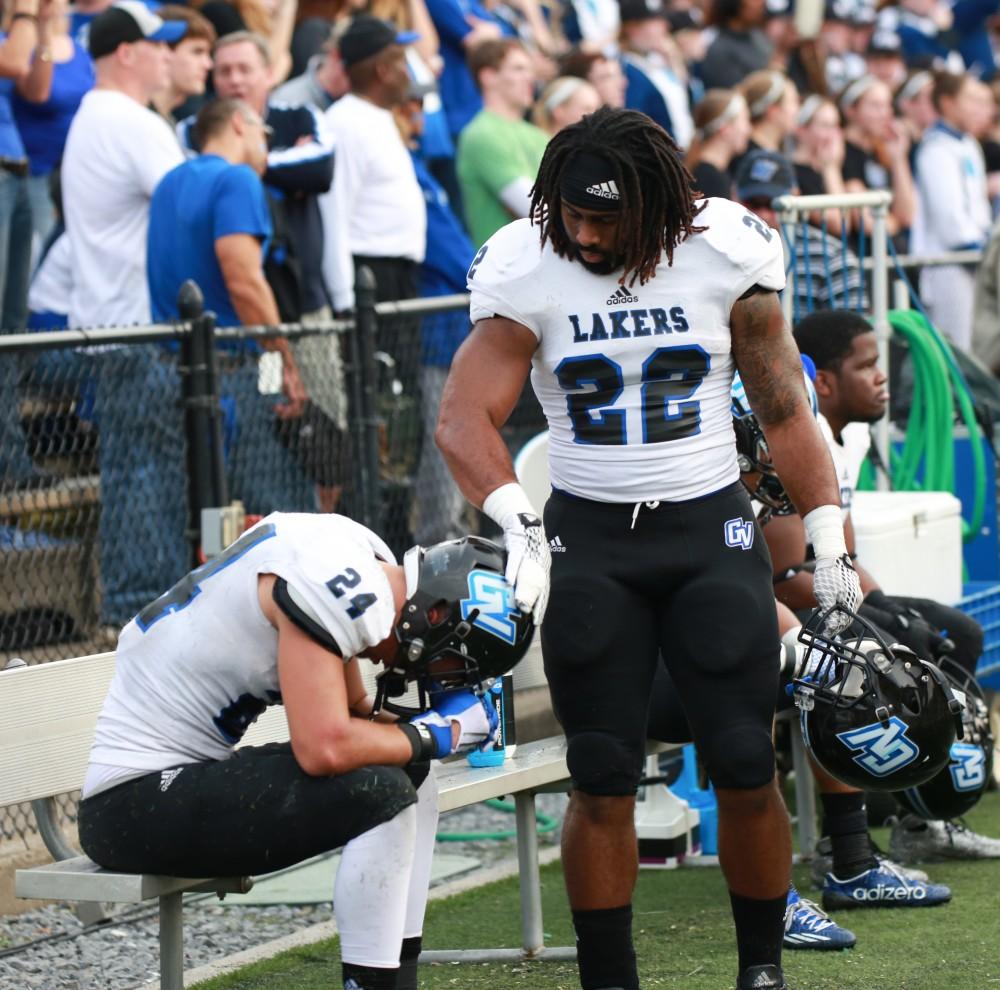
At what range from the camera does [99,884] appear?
3.79 meters

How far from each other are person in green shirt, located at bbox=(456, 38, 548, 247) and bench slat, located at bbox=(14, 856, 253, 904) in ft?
16.6

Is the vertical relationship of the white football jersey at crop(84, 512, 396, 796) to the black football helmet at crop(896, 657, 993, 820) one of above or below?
above

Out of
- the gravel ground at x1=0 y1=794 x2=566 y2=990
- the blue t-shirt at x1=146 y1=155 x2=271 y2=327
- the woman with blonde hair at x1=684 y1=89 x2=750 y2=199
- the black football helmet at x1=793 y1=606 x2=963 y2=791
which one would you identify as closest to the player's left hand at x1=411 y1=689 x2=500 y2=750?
the black football helmet at x1=793 y1=606 x2=963 y2=791

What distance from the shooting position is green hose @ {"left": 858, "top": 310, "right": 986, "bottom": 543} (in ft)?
23.4

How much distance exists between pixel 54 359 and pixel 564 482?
7.97 feet

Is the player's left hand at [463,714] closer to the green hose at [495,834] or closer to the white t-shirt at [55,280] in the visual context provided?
the green hose at [495,834]

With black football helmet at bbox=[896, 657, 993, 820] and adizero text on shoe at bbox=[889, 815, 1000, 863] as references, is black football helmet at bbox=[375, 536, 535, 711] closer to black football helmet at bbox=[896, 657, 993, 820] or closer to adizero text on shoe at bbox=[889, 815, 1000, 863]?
black football helmet at bbox=[896, 657, 993, 820]

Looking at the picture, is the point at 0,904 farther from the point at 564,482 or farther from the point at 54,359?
the point at 564,482

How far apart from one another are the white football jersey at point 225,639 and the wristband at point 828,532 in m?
0.99

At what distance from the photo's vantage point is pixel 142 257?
23.5ft

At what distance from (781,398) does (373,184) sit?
13.5 ft

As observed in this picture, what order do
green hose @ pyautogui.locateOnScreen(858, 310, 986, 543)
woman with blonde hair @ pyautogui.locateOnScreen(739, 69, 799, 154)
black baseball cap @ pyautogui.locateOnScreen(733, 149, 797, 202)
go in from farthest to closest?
woman with blonde hair @ pyautogui.locateOnScreen(739, 69, 799, 154)
black baseball cap @ pyautogui.locateOnScreen(733, 149, 797, 202)
green hose @ pyautogui.locateOnScreen(858, 310, 986, 543)

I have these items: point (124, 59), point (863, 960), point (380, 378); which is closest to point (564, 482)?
point (863, 960)

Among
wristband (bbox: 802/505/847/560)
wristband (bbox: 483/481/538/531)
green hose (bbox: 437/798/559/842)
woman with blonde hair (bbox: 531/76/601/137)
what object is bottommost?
green hose (bbox: 437/798/559/842)
